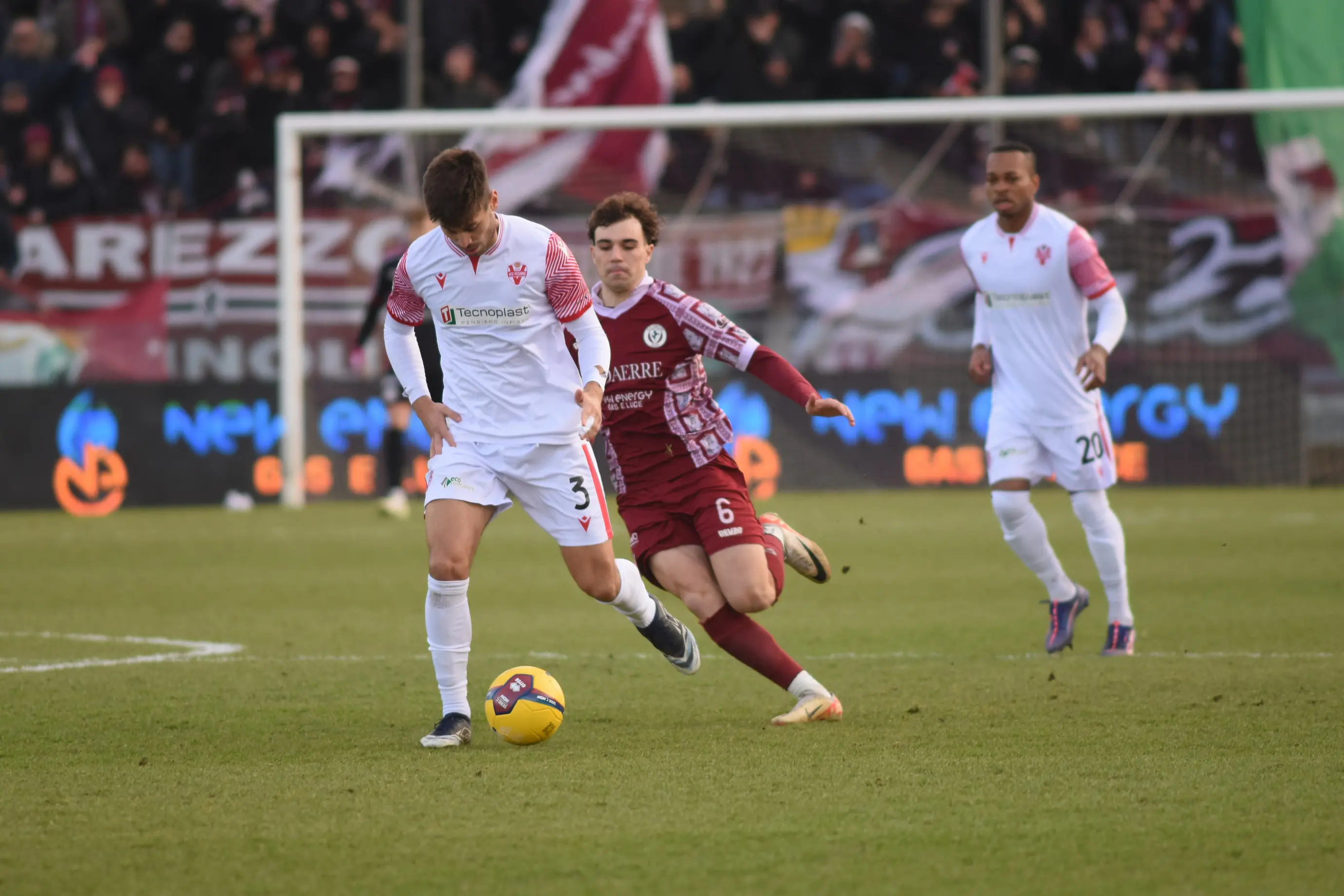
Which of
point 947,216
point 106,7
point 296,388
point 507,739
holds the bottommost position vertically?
point 507,739

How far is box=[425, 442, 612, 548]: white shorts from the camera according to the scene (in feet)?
19.0

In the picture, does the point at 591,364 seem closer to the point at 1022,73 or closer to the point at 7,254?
the point at 1022,73

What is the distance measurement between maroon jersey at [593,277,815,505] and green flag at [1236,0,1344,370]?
11.4 metres

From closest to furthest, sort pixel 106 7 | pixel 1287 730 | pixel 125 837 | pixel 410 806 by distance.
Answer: pixel 125 837
pixel 410 806
pixel 1287 730
pixel 106 7

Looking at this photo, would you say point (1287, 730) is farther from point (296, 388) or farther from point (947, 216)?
point (947, 216)

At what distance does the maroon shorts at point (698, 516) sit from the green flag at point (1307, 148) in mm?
11418

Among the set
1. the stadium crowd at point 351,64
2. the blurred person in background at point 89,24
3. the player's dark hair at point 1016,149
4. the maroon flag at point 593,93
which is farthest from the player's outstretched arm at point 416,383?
the blurred person in background at point 89,24

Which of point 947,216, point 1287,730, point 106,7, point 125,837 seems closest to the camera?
point 125,837

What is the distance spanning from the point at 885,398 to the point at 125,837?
40.7 ft

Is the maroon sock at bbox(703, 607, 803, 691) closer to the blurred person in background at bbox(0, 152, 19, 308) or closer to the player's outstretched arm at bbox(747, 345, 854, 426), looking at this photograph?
the player's outstretched arm at bbox(747, 345, 854, 426)

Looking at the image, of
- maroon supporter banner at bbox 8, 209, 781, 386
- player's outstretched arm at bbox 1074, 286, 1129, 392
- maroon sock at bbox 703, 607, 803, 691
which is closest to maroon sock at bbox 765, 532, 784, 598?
maroon sock at bbox 703, 607, 803, 691

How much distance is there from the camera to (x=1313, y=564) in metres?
10.9

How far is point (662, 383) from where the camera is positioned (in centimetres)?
632

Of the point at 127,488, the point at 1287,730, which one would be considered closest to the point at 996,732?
the point at 1287,730
